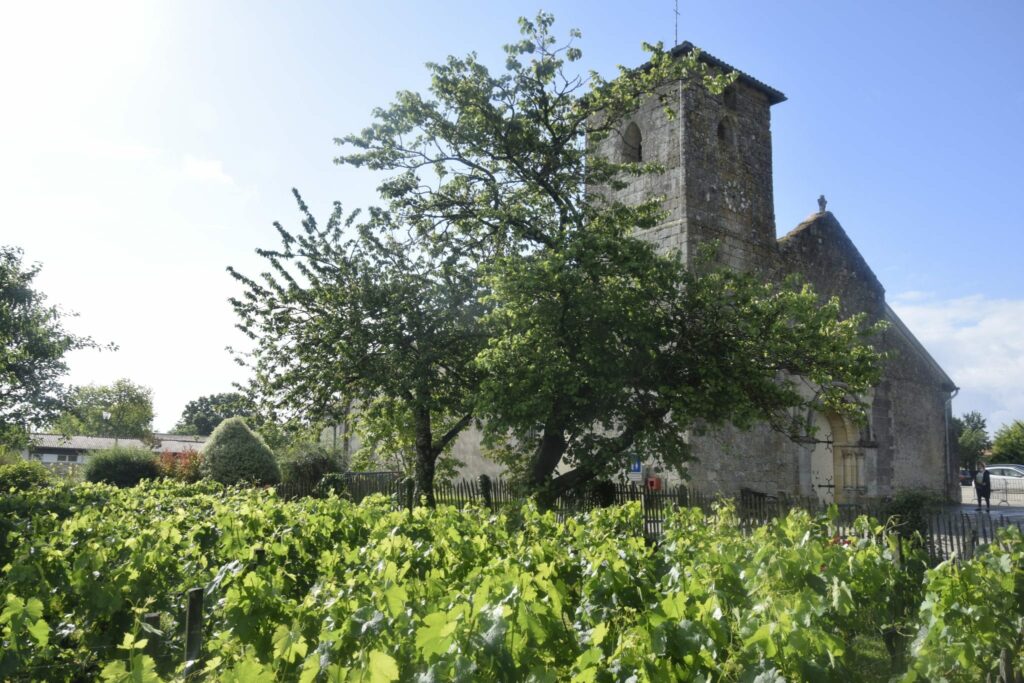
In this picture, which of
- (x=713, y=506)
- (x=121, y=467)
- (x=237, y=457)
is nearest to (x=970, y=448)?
(x=237, y=457)

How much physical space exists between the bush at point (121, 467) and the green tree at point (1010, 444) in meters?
57.5

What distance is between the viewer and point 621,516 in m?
7.49

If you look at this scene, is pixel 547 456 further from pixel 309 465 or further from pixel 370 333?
pixel 309 465

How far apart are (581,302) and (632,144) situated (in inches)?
379

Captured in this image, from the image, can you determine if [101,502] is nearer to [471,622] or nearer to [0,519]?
[0,519]

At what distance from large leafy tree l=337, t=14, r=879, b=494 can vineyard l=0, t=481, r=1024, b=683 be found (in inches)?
240

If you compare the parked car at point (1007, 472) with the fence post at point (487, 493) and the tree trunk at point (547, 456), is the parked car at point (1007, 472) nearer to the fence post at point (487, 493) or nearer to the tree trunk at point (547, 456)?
the tree trunk at point (547, 456)

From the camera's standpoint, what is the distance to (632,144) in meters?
21.0

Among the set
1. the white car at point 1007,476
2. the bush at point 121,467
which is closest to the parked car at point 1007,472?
the white car at point 1007,476

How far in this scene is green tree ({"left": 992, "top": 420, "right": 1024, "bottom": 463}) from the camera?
56.7m

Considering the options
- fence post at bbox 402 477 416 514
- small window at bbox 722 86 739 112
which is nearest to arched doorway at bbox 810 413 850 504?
small window at bbox 722 86 739 112

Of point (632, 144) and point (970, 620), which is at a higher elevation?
point (632, 144)

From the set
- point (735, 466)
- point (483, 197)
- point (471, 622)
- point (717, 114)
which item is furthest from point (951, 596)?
point (717, 114)

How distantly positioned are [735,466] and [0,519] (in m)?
15.6
